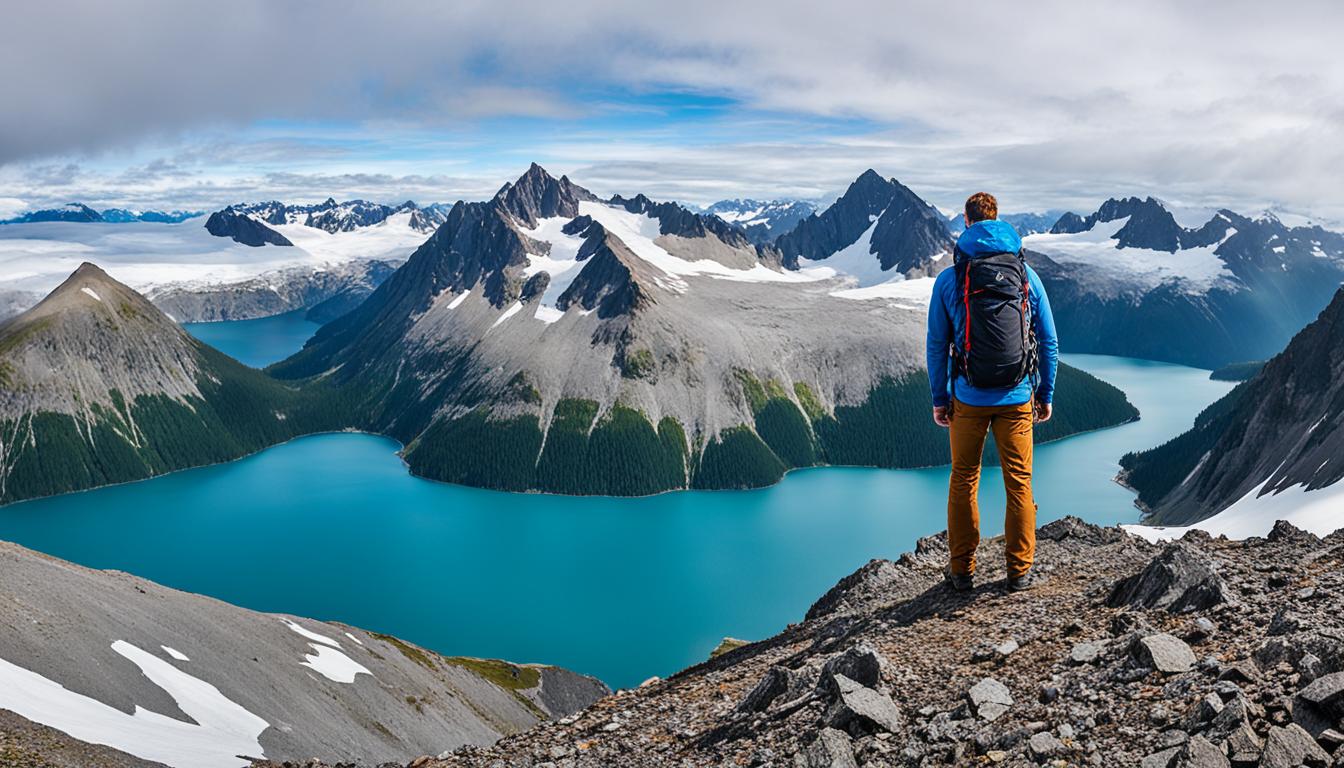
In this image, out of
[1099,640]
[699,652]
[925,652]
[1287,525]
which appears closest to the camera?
[1099,640]

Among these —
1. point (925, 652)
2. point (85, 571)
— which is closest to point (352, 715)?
point (85, 571)

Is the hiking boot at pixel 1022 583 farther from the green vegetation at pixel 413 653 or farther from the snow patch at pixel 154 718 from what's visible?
the green vegetation at pixel 413 653

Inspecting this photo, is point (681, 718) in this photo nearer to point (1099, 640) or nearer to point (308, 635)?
point (1099, 640)

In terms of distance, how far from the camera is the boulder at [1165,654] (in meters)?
12.0

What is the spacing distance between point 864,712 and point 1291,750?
5.12 m

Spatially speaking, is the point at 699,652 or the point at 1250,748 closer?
the point at 1250,748

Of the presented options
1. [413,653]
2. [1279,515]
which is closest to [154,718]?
[413,653]

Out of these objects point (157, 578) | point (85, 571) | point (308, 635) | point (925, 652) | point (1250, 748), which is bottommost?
point (157, 578)

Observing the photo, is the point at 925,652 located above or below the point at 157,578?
above

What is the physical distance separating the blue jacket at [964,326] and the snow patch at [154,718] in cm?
2640

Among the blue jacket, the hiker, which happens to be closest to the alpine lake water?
the hiker

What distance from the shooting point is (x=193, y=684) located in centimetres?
4347

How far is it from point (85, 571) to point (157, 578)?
98298 millimetres

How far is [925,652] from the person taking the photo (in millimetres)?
15617
